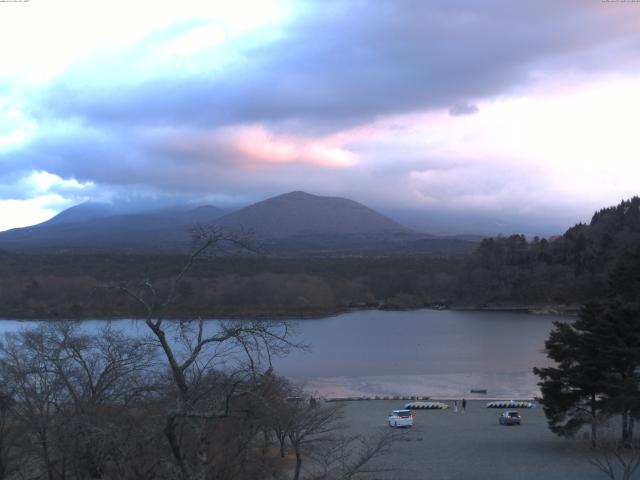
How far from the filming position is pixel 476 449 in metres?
13.4

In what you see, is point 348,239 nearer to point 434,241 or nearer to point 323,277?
point 434,241

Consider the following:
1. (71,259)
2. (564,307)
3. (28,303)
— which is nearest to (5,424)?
(28,303)

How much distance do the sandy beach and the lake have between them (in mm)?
3578

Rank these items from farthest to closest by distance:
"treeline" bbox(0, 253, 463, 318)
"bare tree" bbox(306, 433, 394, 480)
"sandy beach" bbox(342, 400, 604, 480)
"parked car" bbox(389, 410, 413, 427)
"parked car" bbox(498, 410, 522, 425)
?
"treeline" bbox(0, 253, 463, 318) < "parked car" bbox(498, 410, 522, 425) < "parked car" bbox(389, 410, 413, 427) < "sandy beach" bbox(342, 400, 604, 480) < "bare tree" bbox(306, 433, 394, 480)

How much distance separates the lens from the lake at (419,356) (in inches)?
934

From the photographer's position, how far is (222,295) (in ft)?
162

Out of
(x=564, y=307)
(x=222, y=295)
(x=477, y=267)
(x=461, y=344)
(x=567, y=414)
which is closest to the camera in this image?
(x=567, y=414)

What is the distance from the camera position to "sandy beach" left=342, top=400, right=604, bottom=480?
11.2 m

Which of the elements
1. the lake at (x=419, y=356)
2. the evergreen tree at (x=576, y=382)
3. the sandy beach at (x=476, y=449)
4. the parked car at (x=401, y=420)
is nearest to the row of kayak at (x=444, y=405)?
the sandy beach at (x=476, y=449)

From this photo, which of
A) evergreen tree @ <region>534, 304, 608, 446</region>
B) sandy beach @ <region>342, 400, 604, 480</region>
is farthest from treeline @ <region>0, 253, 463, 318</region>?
evergreen tree @ <region>534, 304, 608, 446</region>

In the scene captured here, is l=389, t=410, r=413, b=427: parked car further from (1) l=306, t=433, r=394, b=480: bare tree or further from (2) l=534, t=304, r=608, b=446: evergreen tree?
(2) l=534, t=304, r=608, b=446: evergreen tree

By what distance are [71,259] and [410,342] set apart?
135ft

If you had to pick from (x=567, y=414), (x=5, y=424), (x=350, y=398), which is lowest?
(x=350, y=398)

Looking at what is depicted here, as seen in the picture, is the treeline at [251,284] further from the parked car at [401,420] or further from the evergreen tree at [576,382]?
the evergreen tree at [576,382]
